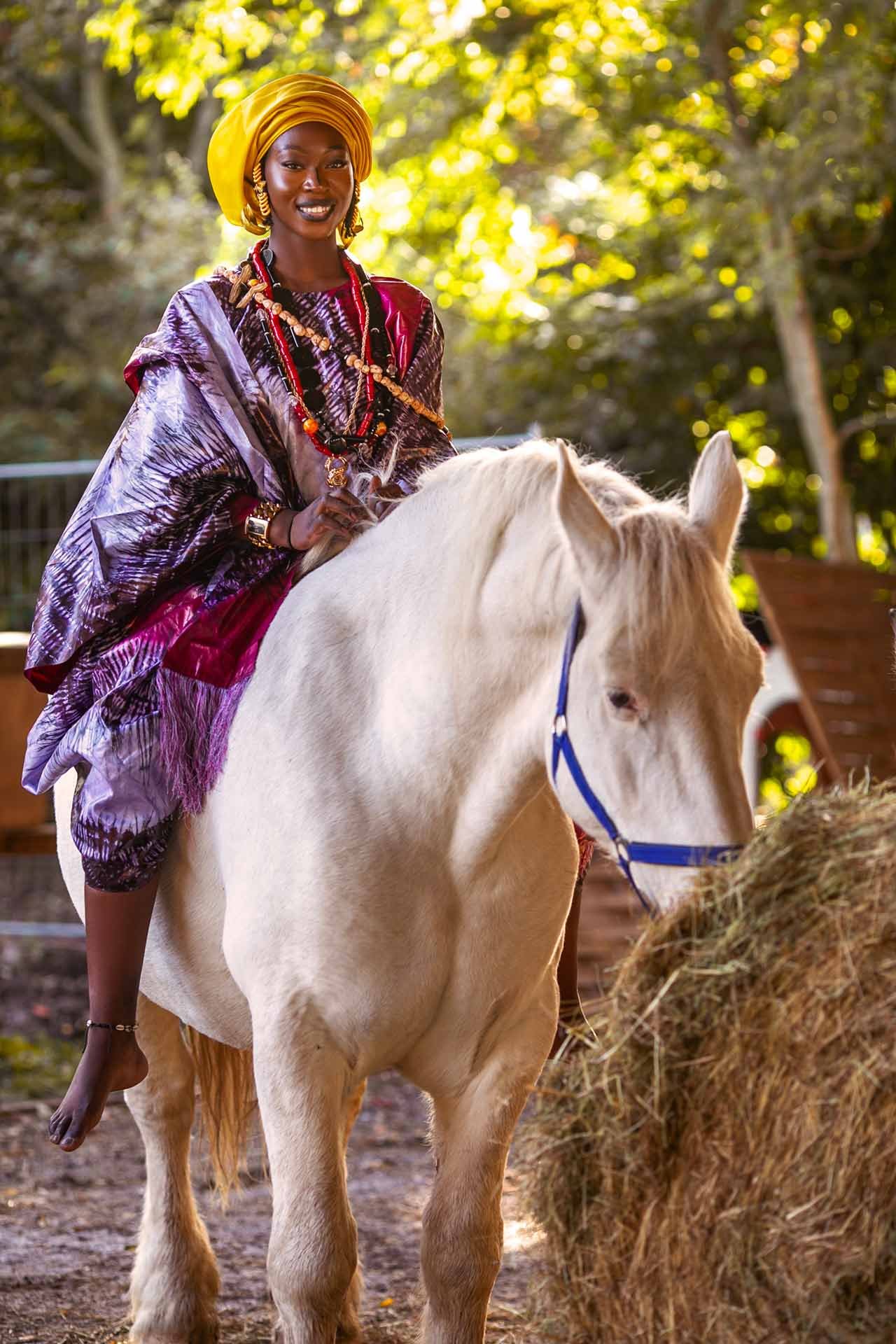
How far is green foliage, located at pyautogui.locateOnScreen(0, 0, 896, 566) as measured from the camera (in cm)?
802

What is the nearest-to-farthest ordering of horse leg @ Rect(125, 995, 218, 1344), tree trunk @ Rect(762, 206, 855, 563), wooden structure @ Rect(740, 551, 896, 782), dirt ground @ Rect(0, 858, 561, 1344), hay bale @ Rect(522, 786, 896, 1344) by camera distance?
hay bale @ Rect(522, 786, 896, 1344), horse leg @ Rect(125, 995, 218, 1344), dirt ground @ Rect(0, 858, 561, 1344), wooden structure @ Rect(740, 551, 896, 782), tree trunk @ Rect(762, 206, 855, 563)

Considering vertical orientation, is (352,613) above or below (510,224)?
below

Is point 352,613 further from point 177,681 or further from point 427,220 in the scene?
point 427,220

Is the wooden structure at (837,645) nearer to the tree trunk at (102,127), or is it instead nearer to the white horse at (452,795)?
the white horse at (452,795)

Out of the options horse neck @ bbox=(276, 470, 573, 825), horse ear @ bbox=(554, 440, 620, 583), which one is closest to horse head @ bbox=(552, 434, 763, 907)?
horse ear @ bbox=(554, 440, 620, 583)

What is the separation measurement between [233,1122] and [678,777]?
6.19ft

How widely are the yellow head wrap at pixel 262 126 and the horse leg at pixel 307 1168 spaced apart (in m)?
1.59

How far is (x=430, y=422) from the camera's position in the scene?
299 cm

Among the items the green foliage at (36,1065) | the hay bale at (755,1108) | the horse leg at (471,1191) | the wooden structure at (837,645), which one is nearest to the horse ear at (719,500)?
the hay bale at (755,1108)

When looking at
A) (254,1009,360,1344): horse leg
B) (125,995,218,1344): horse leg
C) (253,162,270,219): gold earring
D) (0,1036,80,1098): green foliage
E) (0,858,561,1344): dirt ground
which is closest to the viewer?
(254,1009,360,1344): horse leg

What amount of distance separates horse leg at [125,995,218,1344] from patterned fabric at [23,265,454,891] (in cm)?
77

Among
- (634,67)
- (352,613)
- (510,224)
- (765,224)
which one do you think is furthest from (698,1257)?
(510,224)

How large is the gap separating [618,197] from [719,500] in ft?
29.2

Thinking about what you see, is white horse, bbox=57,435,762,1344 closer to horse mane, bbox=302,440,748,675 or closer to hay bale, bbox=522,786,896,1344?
horse mane, bbox=302,440,748,675
